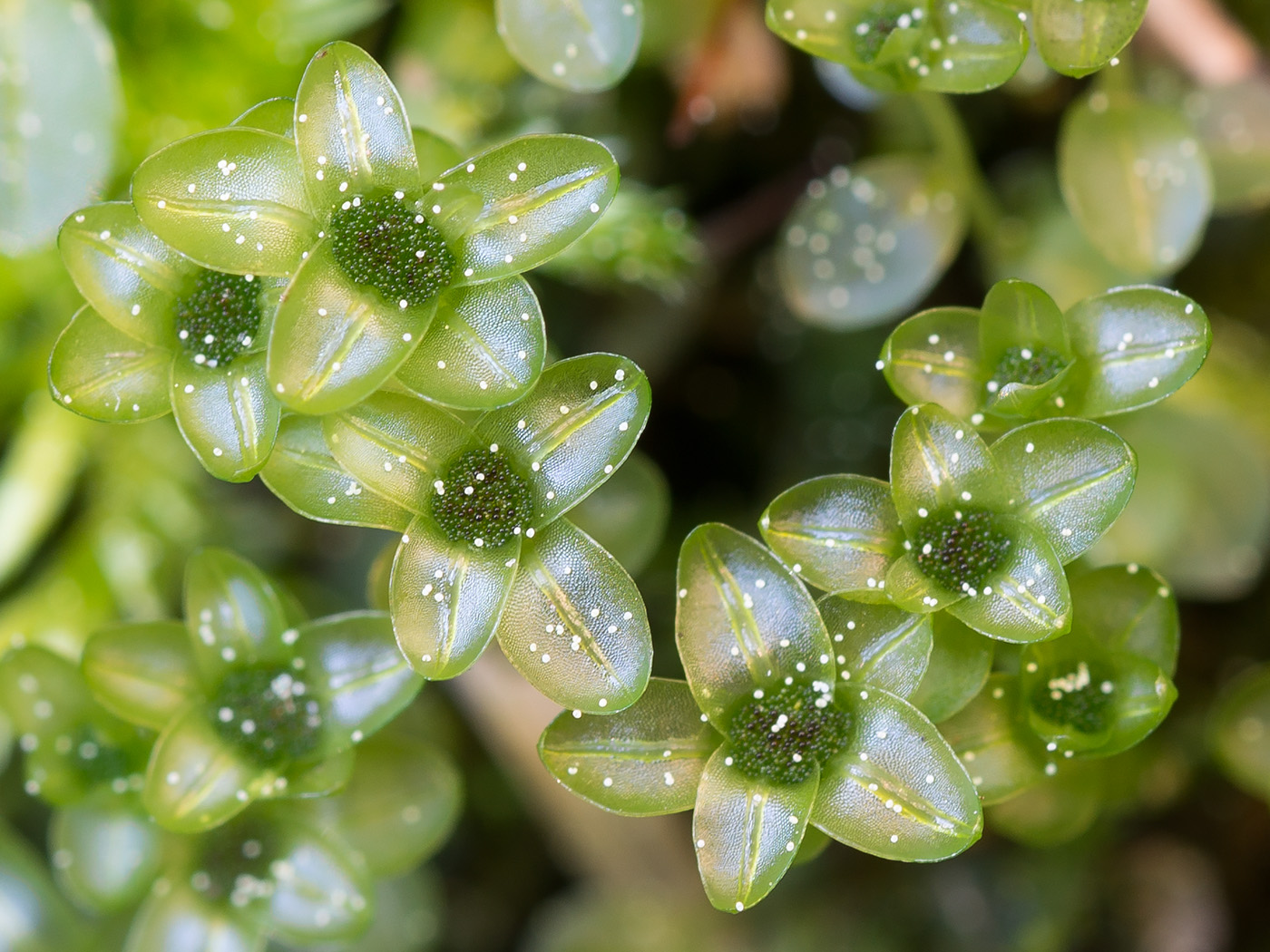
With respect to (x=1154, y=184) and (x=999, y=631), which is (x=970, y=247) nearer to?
(x=1154, y=184)

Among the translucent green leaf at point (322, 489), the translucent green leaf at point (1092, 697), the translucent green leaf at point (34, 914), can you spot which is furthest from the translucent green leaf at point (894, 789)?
the translucent green leaf at point (34, 914)

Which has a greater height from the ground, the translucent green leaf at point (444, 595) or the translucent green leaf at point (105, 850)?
the translucent green leaf at point (444, 595)

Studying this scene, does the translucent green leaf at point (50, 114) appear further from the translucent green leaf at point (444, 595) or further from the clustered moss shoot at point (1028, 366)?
the clustered moss shoot at point (1028, 366)

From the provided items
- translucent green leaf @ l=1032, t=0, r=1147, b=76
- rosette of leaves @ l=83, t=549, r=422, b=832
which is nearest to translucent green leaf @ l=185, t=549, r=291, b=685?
rosette of leaves @ l=83, t=549, r=422, b=832

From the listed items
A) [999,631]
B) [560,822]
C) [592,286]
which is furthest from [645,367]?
[999,631]

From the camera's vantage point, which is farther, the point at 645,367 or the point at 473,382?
the point at 645,367

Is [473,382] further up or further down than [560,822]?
further up
